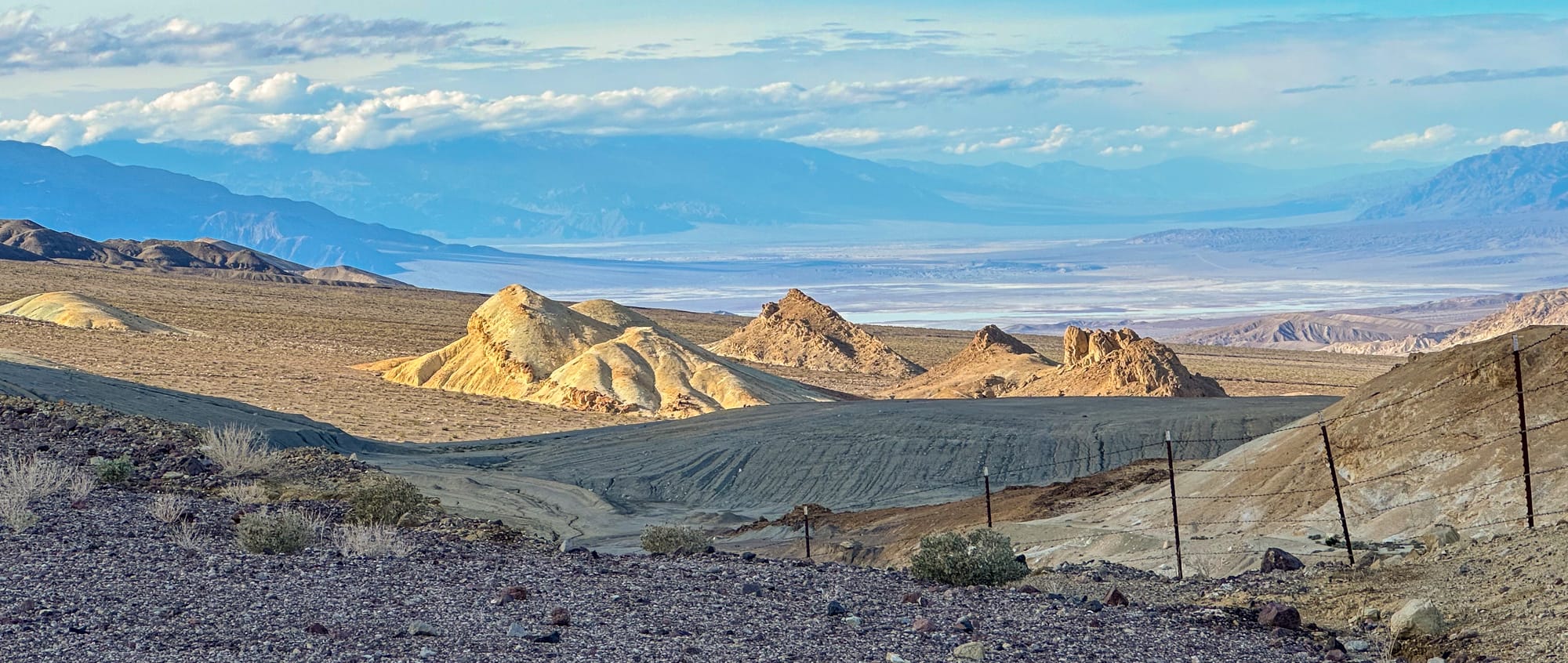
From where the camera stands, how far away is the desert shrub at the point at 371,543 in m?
11.9

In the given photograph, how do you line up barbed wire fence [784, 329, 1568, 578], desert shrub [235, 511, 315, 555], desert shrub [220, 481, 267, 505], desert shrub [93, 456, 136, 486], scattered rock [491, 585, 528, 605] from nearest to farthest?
scattered rock [491, 585, 528, 605] < desert shrub [235, 511, 315, 555] < desert shrub [220, 481, 267, 505] < barbed wire fence [784, 329, 1568, 578] < desert shrub [93, 456, 136, 486]

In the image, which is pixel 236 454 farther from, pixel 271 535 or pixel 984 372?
pixel 984 372

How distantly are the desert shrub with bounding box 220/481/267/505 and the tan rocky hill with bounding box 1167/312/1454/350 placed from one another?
151 metres

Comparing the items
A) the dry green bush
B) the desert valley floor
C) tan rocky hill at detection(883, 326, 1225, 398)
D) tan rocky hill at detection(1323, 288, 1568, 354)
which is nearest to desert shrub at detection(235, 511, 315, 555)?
the dry green bush

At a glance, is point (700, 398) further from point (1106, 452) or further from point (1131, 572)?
point (1131, 572)

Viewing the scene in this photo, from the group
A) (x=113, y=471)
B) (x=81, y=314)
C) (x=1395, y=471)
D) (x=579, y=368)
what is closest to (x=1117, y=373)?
(x=579, y=368)

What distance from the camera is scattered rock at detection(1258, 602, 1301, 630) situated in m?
10.2

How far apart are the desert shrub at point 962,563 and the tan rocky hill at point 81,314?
46.3m

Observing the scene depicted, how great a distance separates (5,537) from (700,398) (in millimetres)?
30674

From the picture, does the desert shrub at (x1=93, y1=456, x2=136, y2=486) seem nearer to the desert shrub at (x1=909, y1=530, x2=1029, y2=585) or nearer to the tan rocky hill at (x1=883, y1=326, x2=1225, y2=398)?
the desert shrub at (x1=909, y1=530, x2=1029, y2=585)

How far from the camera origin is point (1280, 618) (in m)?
10.2

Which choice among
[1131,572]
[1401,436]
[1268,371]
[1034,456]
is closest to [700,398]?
[1034,456]

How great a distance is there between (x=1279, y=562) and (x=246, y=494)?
9.46m

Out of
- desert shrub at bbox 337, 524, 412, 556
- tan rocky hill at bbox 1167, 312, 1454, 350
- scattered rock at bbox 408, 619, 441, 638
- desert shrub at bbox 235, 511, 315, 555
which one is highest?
tan rocky hill at bbox 1167, 312, 1454, 350
